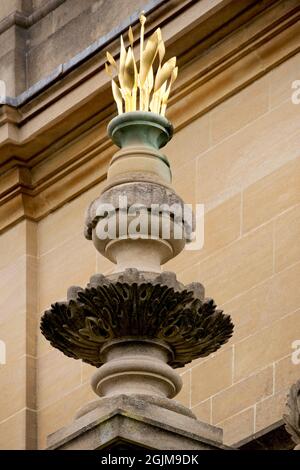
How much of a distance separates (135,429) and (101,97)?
24.9 ft

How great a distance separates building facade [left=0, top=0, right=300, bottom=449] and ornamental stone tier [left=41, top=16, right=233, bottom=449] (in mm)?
2959

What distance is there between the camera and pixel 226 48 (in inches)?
1008

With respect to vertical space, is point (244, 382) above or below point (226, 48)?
below

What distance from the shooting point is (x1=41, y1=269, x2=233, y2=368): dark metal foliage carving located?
64.1ft

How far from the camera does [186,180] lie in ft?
83.9

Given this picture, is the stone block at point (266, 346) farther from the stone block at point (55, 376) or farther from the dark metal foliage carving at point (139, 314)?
the dark metal foliage carving at point (139, 314)

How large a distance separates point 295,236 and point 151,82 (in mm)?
4033

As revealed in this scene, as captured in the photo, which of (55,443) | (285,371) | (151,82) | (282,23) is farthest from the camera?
(282,23)

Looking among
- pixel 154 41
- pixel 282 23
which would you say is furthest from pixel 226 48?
pixel 154 41

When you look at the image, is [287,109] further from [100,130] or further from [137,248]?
[137,248]

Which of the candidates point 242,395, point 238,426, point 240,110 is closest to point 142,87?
point 238,426

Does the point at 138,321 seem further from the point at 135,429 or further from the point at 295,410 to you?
the point at 295,410

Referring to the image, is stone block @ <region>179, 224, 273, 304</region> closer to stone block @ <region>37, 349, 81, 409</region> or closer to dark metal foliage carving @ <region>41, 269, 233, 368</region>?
stone block @ <region>37, 349, 81, 409</region>

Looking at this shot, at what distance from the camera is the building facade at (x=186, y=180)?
24.1 metres
